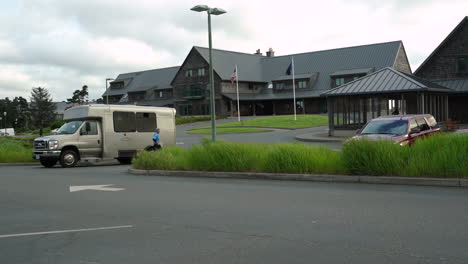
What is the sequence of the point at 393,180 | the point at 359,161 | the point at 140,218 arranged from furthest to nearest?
the point at 359,161 < the point at 393,180 < the point at 140,218

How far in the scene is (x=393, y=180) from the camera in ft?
38.6

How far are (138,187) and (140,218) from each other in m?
4.55

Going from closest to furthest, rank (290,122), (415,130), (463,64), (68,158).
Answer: (415,130) < (68,158) < (463,64) < (290,122)

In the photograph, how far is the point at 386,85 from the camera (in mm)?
30688

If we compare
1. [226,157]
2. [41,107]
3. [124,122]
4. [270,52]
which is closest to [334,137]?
[124,122]

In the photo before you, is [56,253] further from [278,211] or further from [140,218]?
[278,211]

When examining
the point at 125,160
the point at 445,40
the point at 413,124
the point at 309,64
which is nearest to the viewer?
the point at 413,124

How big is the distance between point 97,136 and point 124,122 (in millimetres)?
1427

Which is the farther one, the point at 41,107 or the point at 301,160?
the point at 41,107

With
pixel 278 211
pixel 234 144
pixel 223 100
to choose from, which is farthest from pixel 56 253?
pixel 223 100

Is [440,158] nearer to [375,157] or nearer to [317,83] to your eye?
[375,157]

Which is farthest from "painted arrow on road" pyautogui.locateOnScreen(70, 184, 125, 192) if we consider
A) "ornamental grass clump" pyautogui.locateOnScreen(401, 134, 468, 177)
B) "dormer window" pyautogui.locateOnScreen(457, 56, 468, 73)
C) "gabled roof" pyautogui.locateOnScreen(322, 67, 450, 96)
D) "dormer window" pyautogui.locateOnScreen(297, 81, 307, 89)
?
"dormer window" pyautogui.locateOnScreen(297, 81, 307, 89)

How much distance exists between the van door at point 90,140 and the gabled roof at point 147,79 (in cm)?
5880

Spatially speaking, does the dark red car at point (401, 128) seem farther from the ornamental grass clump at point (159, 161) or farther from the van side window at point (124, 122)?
the van side window at point (124, 122)
